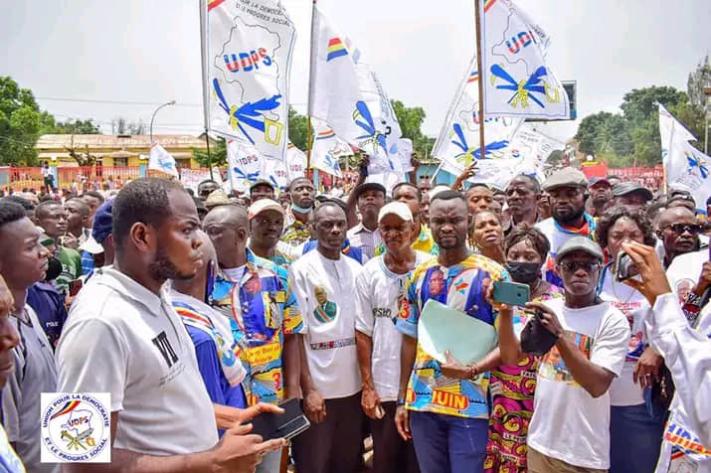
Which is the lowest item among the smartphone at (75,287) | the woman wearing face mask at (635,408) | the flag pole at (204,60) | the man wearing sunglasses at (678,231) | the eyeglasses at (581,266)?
the woman wearing face mask at (635,408)

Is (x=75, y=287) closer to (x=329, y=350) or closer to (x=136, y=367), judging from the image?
(x=329, y=350)

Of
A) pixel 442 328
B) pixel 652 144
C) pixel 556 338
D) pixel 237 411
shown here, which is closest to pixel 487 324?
pixel 442 328

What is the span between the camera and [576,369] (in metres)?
2.88

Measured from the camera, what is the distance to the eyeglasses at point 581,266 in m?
3.08

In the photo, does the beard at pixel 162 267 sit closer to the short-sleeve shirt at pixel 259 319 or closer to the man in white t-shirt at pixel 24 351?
the man in white t-shirt at pixel 24 351

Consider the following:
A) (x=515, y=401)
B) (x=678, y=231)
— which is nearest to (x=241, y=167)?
(x=678, y=231)

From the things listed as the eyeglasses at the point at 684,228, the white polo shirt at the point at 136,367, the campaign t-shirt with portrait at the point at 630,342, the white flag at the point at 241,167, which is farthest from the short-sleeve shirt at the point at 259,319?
the white flag at the point at 241,167

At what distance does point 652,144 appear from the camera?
68.7 m

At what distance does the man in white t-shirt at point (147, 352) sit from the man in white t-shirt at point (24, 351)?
2.78ft

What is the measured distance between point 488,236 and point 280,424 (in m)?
2.28

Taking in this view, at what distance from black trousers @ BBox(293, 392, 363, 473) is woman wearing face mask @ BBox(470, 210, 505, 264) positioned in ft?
4.16

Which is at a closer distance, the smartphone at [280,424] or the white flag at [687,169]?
the smartphone at [280,424]

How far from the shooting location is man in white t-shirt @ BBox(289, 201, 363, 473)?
13.3 feet

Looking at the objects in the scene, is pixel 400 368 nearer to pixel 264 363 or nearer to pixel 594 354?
pixel 264 363
